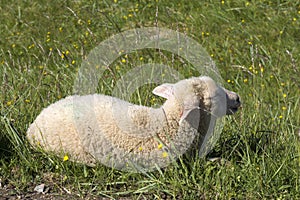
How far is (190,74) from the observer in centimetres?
624

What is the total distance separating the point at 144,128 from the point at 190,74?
9.02 ft

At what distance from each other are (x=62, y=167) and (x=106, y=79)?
1.75 m

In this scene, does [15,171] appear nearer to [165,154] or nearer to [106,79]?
[165,154]

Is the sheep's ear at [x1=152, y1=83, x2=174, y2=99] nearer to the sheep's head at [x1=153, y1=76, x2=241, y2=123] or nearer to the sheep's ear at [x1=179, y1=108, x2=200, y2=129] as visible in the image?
the sheep's head at [x1=153, y1=76, x2=241, y2=123]

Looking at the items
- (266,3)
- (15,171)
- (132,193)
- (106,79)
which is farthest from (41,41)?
(132,193)

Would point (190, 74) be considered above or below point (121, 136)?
below

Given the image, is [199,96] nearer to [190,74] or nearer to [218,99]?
[218,99]

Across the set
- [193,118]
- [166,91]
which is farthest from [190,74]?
[193,118]

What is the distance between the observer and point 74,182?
3.62 metres

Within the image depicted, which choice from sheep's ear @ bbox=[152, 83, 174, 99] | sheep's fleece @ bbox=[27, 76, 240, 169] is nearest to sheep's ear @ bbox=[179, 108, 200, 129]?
sheep's fleece @ bbox=[27, 76, 240, 169]

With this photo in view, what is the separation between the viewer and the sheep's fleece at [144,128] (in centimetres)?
355

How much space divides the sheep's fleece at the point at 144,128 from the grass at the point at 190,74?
0.34 feet

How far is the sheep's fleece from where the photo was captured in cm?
355

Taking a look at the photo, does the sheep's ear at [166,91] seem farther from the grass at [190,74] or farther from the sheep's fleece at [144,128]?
the grass at [190,74]
